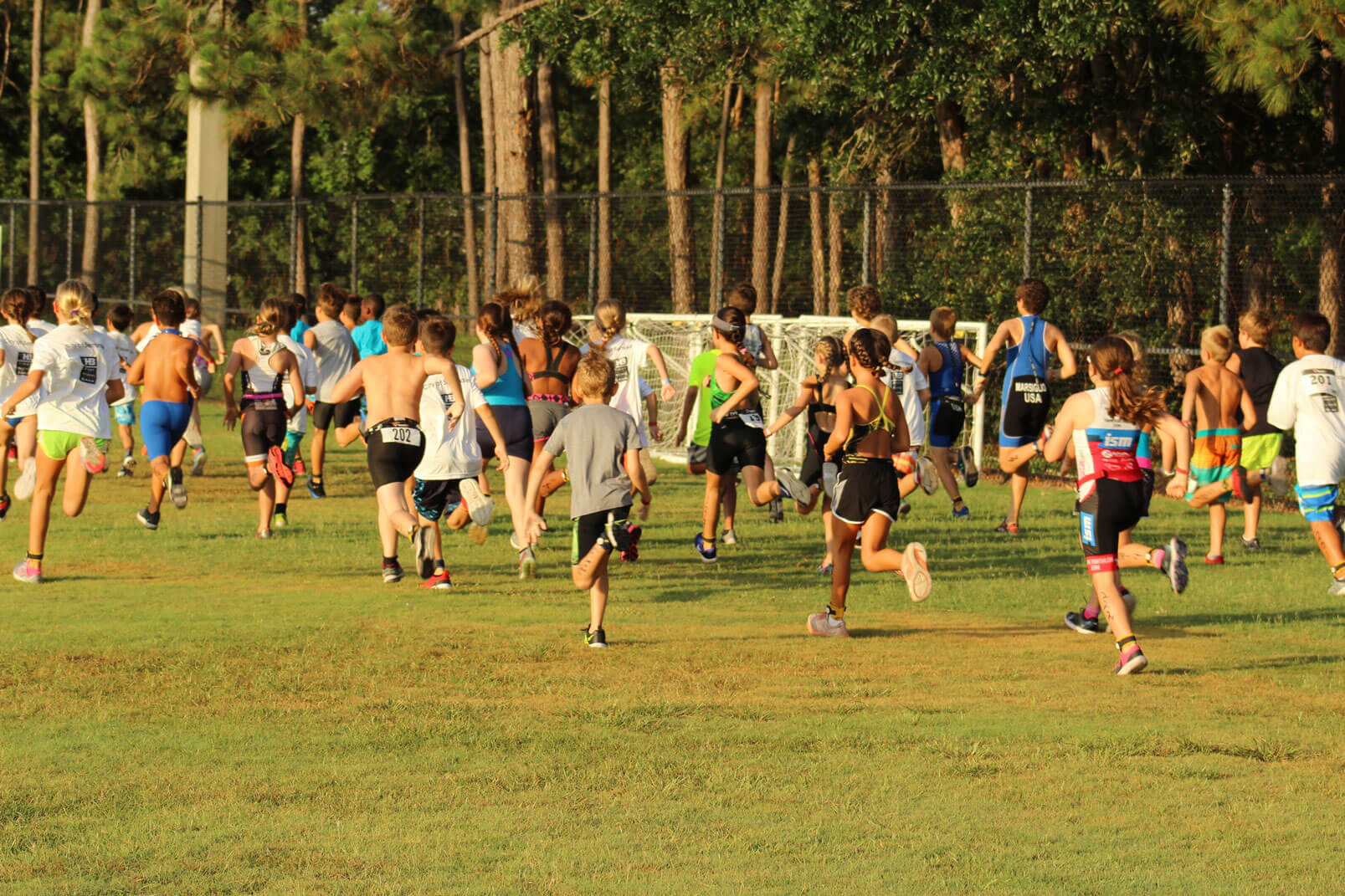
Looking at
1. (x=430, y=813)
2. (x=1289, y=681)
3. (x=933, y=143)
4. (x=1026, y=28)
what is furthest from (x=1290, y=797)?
(x=933, y=143)

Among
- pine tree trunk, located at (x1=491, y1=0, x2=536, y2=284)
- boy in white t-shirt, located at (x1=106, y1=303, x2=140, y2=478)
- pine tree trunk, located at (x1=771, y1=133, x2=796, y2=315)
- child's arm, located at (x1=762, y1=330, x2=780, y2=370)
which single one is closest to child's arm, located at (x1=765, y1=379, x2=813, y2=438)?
child's arm, located at (x1=762, y1=330, x2=780, y2=370)

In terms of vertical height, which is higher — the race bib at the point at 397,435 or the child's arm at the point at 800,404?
the child's arm at the point at 800,404

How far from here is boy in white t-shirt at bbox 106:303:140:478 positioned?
15.0 metres

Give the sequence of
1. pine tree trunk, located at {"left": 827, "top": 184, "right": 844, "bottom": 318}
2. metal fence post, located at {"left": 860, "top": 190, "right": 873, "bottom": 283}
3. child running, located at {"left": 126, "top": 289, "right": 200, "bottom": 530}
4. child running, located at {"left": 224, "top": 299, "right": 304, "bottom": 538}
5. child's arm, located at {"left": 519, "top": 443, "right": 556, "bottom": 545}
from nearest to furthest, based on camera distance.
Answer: child's arm, located at {"left": 519, "top": 443, "right": 556, "bottom": 545} < child running, located at {"left": 126, "top": 289, "right": 200, "bottom": 530} < child running, located at {"left": 224, "top": 299, "right": 304, "bottom": 538} < metal fence post, located at {"left": 860, "top": 190, "right": 873, "bottom": 283} < pine tree trunk, located at {"left": 827, "top": 184, "right": 844, "bottom": 318}

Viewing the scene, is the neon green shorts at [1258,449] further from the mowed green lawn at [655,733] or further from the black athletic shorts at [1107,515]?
the black athletic shorts at [1107,515]

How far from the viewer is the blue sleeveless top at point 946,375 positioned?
14836 mm

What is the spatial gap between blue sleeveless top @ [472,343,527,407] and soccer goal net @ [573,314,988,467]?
233 inches

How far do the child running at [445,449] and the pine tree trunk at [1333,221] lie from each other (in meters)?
6.84

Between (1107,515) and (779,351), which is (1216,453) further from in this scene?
(779,351)

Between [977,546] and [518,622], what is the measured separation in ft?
15.3

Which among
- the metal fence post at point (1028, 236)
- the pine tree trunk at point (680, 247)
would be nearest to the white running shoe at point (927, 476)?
the metal fence post at point (1028, 236)

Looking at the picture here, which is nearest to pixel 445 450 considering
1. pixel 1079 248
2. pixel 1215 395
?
pixel 1215 395

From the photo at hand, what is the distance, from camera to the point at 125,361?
14867 mm

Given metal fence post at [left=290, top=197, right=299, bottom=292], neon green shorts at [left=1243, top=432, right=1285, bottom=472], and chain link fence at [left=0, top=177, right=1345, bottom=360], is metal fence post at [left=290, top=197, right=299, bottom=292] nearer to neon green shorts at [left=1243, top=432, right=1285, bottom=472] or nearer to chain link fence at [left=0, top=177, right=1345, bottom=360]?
chain link fence at [left=0, top=177, right=1345, bottom=360]
